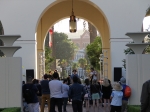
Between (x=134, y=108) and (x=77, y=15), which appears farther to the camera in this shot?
(x=77, y=15)

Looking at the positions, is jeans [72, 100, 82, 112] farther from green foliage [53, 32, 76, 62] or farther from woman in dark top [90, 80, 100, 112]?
green foliage [53, 32, 76, 62]

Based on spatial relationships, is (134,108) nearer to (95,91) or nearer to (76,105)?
(76,105)

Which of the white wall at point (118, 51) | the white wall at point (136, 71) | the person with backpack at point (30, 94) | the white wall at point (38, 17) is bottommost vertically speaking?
the person with backpack at point (30, 94)

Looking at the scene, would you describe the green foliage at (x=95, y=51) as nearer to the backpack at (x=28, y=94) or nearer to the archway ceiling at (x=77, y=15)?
the archway ceiling at (x=77, y=15)

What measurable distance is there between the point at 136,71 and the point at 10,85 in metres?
4.15

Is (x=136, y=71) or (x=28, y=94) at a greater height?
(x=136, y=71)

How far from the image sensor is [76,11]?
983 inches

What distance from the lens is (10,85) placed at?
12523 mm

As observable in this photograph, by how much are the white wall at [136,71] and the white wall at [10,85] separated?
3647 mm

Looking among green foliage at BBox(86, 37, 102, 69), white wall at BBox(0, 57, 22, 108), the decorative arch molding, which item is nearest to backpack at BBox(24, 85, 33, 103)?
white wall at BBox(0, 57, 22, 108)

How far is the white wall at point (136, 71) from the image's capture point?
12828mm

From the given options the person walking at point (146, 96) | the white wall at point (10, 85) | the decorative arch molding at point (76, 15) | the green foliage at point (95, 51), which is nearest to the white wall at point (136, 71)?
the white wall at point (10, 85)

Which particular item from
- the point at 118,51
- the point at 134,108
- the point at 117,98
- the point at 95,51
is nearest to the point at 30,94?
the point at 117,98

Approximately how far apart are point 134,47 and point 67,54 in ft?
246
